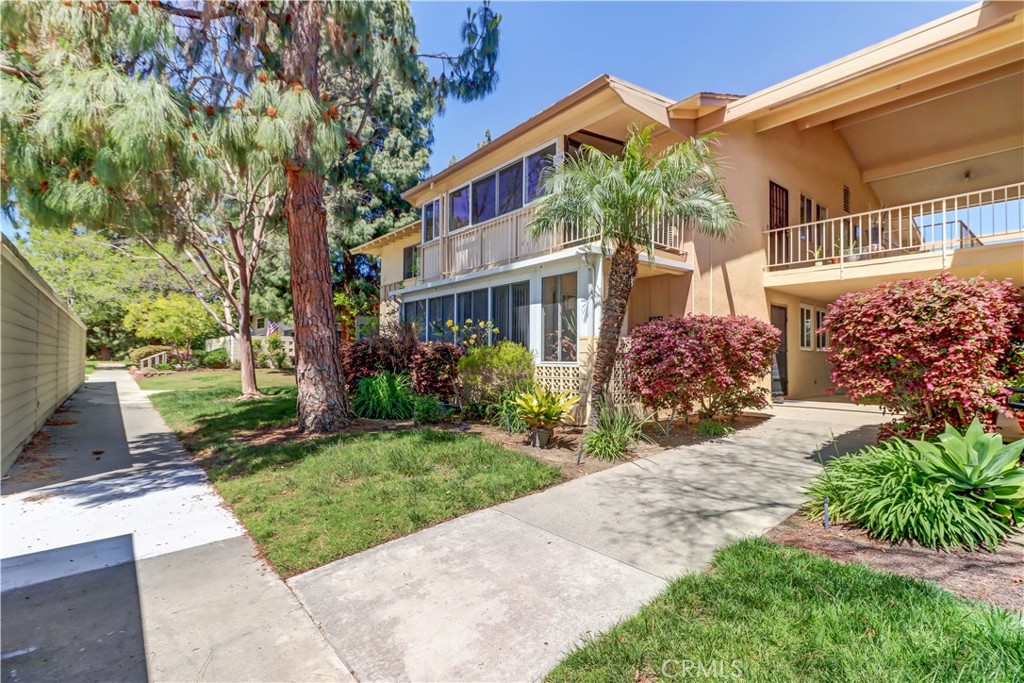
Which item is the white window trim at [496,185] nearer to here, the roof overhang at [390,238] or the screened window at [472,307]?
the roof overhang at [390,238]

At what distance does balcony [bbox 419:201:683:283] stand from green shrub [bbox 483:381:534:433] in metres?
2.82

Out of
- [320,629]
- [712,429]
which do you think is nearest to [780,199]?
[712,429]

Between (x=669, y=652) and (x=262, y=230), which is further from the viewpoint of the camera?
(x=262, y=230)

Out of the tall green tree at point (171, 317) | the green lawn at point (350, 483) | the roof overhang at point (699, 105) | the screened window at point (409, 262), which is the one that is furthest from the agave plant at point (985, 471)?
the tall green tree at point (171, 317)

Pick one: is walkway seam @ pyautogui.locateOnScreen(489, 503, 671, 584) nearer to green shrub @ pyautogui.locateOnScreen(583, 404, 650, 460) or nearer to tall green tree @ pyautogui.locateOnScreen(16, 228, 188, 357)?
green shrub @ pyautogui.locateOnScreen(583, 404, 650, 460)

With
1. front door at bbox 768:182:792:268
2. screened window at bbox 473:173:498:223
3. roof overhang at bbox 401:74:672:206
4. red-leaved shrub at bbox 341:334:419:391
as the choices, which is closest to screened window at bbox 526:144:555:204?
roof overhang at bbox 401:74:672:206

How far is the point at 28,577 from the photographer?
3613 mm

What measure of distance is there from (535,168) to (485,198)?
2.12 metres

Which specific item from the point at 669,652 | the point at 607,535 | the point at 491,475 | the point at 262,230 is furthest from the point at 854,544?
the point at 262,230

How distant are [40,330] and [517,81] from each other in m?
11.0

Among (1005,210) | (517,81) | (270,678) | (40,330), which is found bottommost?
(270,678)

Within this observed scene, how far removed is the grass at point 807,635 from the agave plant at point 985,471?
4.72 ft

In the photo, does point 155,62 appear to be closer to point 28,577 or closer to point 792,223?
point 28,577

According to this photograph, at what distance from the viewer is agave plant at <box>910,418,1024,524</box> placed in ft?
12.6
